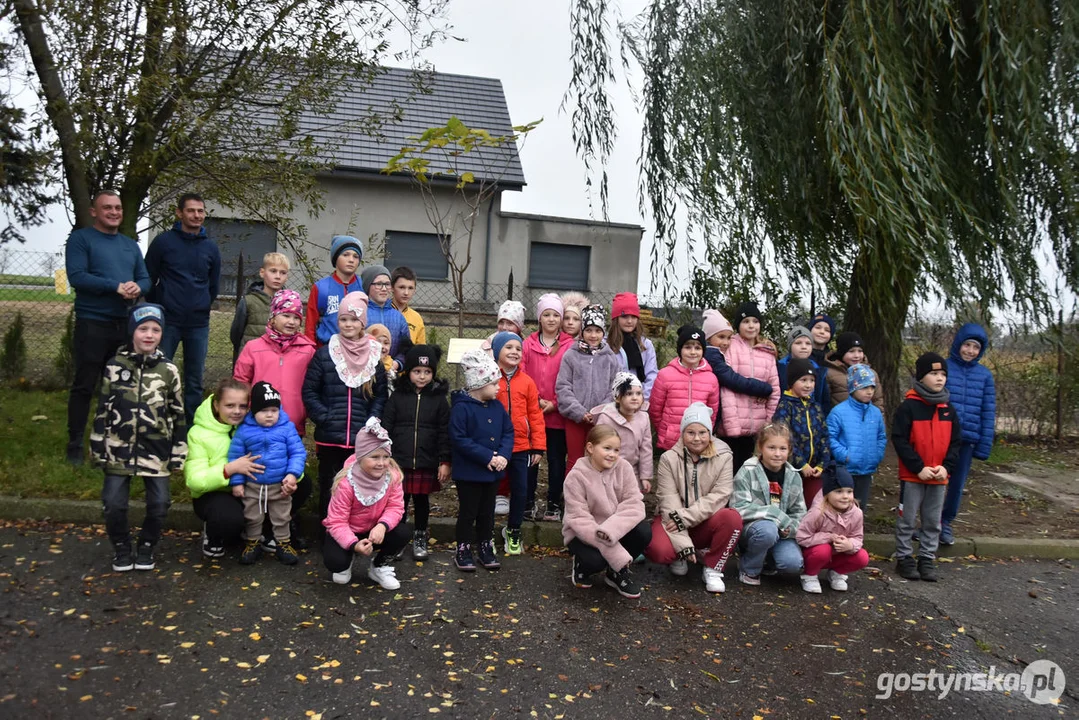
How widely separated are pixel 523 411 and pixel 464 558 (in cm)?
106

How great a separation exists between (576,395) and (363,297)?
1.66 meters

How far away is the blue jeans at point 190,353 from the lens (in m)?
6.33

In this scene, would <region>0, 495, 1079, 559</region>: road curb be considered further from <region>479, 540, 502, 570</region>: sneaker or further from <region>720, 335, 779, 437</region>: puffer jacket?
<region>720, 335, 779, 437</region>: puffer jacket

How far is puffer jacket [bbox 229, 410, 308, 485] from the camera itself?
201 inches

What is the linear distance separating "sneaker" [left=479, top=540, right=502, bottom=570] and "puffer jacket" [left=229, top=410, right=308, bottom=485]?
1.26 m

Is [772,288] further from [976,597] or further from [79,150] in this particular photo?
[79,150]

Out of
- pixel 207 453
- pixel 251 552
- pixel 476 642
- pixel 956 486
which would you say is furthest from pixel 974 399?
pixel 207 453

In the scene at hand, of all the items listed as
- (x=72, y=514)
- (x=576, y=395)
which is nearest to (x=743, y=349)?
(x=576, y=395)

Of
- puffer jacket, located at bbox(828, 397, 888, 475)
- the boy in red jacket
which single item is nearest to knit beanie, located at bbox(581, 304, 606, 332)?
puffer jacket, located at bbox(828, 397, 888, 475)

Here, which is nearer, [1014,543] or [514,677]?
[514,677]

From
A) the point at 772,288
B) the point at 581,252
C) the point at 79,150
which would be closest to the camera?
the point at 79,150

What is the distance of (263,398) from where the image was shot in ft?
16.7

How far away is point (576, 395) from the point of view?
601 centimetres

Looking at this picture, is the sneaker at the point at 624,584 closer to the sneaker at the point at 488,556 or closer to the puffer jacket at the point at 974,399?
the sneaker at the point at 488,556
